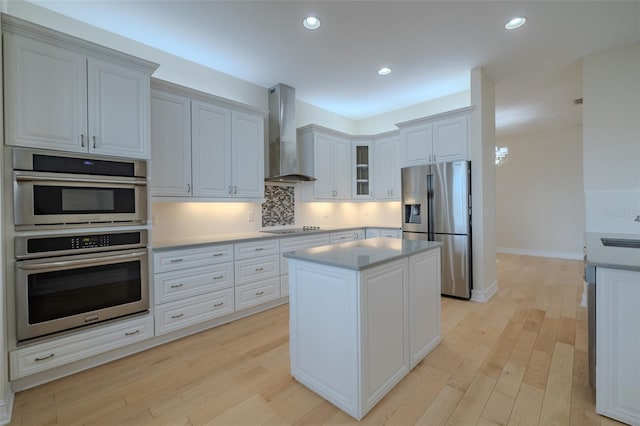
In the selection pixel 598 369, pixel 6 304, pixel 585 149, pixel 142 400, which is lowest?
pixel 142 400

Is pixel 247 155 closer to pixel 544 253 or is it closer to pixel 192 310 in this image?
pixel 192 310

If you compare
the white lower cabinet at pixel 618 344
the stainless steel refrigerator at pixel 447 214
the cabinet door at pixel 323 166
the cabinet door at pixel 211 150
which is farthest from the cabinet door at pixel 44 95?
the stainless steel refrigerator at pixel 447 214

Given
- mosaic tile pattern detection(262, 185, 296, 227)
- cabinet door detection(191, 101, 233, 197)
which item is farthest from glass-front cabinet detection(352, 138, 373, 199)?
cabinet door detection(191, 101, 233, 197)

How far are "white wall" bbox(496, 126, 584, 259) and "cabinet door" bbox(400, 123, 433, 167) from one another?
4348 mm

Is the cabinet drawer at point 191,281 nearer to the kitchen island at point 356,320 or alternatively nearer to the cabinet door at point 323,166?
the kitchen island at point 356,320

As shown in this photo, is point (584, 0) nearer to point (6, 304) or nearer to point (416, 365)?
point (416, 365)

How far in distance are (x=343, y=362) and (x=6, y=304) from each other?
2.21 m

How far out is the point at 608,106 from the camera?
10.3 feet

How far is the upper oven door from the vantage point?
1.90 m

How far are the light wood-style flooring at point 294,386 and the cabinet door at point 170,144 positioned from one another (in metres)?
1.51

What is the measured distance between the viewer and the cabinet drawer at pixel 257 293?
10.1 ft

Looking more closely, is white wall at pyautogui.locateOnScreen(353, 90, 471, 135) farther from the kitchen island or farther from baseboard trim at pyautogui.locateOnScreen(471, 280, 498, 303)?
the kitchen island

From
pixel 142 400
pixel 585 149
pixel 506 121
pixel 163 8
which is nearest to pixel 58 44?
pixel 163 8

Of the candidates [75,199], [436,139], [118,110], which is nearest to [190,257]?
[75,199]
